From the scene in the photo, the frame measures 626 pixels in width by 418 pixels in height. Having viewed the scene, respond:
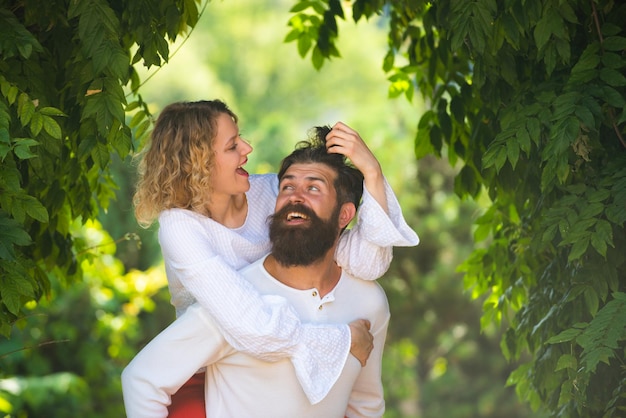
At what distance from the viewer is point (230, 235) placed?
14.6ft

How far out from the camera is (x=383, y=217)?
426 centimetres

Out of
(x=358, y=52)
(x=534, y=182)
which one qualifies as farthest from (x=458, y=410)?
(x=358, y=52)

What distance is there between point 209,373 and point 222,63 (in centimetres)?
2812

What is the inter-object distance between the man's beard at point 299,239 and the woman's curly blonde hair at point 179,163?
0.33m

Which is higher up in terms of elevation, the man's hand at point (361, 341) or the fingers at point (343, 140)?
the fingers at point (343, 140)

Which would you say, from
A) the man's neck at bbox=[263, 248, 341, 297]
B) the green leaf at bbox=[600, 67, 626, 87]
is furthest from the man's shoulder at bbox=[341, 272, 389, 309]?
the green leaf at bbox=[600, 67, 626, 87]

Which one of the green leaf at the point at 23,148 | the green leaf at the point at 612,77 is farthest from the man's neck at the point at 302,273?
the green leaf at the point at 612,77

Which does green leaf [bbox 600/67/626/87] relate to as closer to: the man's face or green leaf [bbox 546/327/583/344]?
green leaf [bbox 546/327/583/344]

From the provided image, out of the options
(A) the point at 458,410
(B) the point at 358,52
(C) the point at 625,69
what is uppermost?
(B) the point at 358,52

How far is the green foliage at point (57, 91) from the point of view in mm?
3924

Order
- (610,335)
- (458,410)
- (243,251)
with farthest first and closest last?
(458,410)
(243,251)
(610,335)

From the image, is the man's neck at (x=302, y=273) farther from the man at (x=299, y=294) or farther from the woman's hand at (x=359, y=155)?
the woman's hand at (x=359, y=155)

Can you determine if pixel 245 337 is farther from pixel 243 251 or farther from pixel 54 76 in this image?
pixel 54 76

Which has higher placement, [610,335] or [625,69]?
[625,69]
